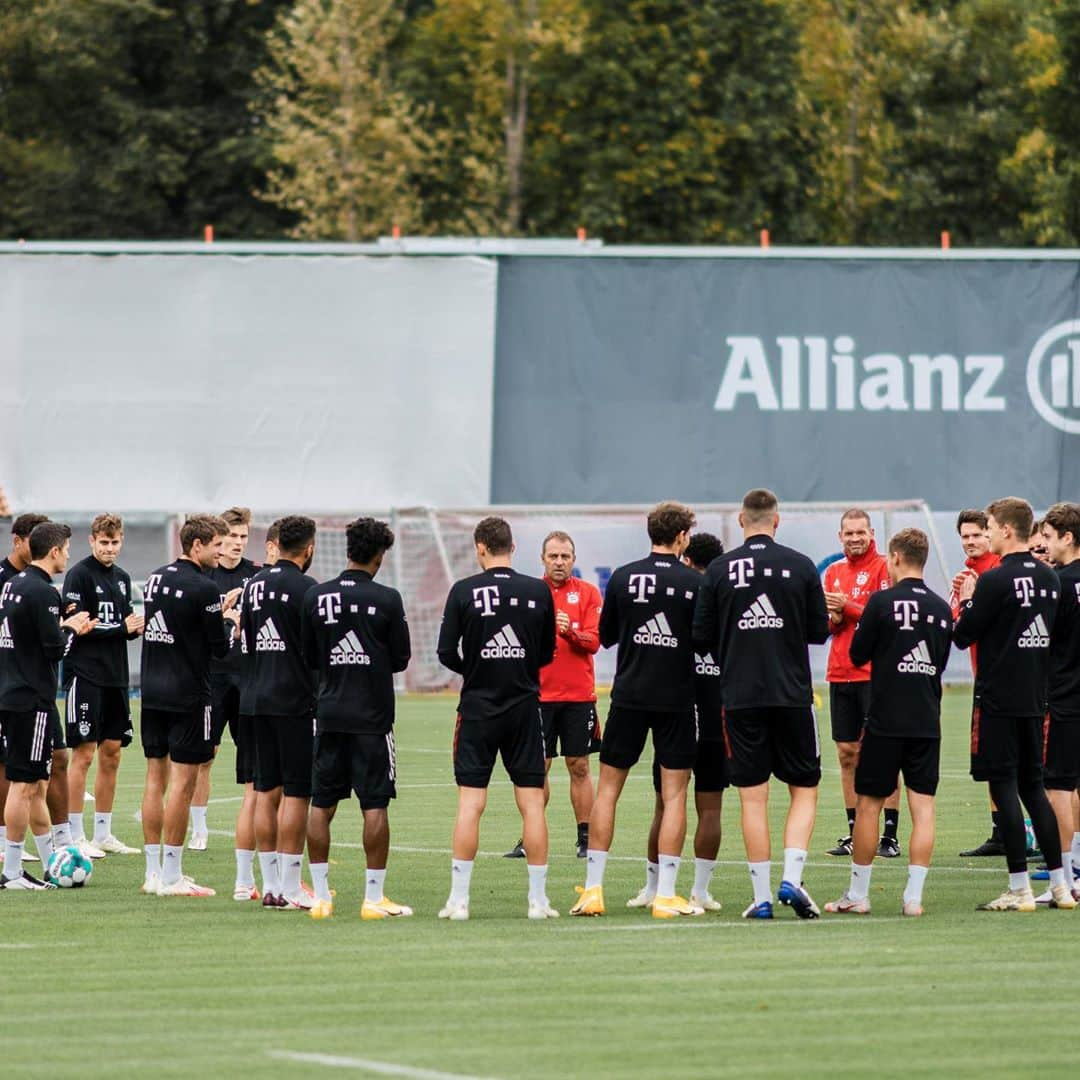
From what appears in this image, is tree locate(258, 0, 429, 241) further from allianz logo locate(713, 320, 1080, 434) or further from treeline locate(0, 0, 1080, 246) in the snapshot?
allianz logo locate(713, 320, 1080, 434)

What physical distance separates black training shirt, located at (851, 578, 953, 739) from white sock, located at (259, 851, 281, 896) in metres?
3.50

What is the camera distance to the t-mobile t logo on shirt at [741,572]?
12930mm

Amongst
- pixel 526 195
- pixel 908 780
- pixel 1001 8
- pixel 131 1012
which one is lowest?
pixel 131 1012

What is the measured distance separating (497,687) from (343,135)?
3916 centimetres

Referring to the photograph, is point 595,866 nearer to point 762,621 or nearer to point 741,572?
point 762,621

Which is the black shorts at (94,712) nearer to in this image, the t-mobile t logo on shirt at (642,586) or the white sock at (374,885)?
the white sock at (374,885)

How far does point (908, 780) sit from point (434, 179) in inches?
1706

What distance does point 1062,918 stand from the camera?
13.0 m

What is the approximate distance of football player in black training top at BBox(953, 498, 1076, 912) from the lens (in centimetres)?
1330

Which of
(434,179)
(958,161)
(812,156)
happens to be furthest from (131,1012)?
(958,161)

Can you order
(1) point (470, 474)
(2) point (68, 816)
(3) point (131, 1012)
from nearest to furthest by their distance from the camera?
1. (3) point (131, 1012)
2. (2) point (68, 816)
3. (1) point (470, 474)

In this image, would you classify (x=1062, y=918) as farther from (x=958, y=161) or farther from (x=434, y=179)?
(x=958, y=161)

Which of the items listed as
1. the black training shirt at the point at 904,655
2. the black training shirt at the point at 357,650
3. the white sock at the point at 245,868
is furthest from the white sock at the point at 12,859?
the black training shirt at the point at 904,655

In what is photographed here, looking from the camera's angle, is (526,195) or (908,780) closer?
(908,780)
